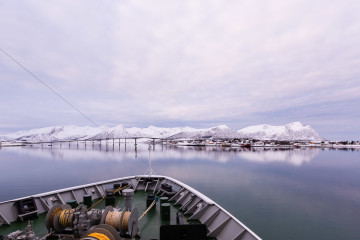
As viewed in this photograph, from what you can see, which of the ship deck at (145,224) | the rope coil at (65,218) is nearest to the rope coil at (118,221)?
the ship deck at (145,224)

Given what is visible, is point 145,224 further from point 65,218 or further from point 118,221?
point 65,218

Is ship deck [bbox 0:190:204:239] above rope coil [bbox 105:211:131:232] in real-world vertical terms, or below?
below

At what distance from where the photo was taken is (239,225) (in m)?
7.86

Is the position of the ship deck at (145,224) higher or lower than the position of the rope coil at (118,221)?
lower

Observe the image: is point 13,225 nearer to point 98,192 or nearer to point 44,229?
point 44,229

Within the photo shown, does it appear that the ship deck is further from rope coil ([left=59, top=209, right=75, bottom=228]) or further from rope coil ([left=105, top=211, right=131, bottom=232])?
rope coil ([left=59, top=209, right=75, bottom=228])

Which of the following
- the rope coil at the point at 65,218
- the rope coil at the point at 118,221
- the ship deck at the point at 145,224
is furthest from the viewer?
the ship deck at the point at 145,224

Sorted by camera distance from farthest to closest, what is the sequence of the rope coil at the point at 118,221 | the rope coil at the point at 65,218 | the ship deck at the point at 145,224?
1. the ship deck at the point at 145,224
2. the rope coil at the point at 65,218
3. the rope coil at the point at 118,221

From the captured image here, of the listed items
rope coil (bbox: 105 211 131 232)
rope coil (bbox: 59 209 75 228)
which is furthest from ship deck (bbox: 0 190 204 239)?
rope coil (bbox: 59 209 75 228)

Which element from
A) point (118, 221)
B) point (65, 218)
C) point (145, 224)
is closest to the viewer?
point (118, 221)

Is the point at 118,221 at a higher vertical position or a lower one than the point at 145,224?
higher

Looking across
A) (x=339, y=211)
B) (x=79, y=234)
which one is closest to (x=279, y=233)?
→ (x=339, y=211)

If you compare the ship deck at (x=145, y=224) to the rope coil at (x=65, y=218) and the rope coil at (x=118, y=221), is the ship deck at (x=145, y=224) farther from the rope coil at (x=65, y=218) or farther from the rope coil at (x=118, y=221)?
the rope coil at (x=65, y=218)

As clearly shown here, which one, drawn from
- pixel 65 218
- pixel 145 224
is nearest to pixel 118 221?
pixel 65 218
